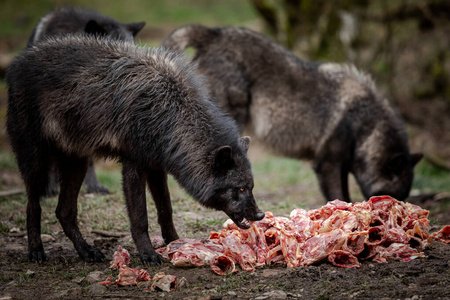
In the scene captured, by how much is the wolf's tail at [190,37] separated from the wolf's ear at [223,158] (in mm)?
4187

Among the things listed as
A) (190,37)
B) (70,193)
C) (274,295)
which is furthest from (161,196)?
(190,37)

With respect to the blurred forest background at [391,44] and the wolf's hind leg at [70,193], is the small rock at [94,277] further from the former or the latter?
the blurred forest background at [391,44]

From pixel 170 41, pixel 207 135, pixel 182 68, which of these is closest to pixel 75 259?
pixel 207 135

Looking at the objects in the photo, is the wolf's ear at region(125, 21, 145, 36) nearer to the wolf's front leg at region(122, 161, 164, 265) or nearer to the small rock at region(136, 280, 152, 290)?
the wolf's front leg at region(122, 161, 164, 265)

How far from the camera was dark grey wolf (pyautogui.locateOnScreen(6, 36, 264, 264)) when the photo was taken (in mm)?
4965

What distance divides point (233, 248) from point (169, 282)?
2.60 feet

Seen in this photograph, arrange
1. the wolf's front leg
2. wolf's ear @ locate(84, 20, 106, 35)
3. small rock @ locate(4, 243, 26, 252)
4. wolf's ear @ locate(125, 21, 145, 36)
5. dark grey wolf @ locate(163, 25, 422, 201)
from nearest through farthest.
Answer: the wolf's front leg → small rock @ locate(4, 243, 26, 252) → wolf's ear @ locate(84, 20, 106, 35) → dark grey wolf @ locate(163, 25, 422, 201) → wolf's ear @ locate(125, 21, 145, 36)

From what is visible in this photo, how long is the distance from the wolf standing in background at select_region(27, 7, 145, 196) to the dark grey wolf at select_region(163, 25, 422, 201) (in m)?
0.87

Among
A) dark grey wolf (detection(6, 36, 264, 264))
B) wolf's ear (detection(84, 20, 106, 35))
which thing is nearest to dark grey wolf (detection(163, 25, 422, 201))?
wolf's ear (detection(84, 20, 106, 35))

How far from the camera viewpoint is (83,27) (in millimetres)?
8219

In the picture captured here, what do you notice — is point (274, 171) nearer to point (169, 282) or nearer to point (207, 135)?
point (207, 135)

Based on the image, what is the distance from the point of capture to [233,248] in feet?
15.9

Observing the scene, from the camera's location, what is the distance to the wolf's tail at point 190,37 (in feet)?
28.1

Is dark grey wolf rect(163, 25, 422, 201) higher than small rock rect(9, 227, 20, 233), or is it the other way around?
dark grey wolf rect(163, 25, 422, 201)
